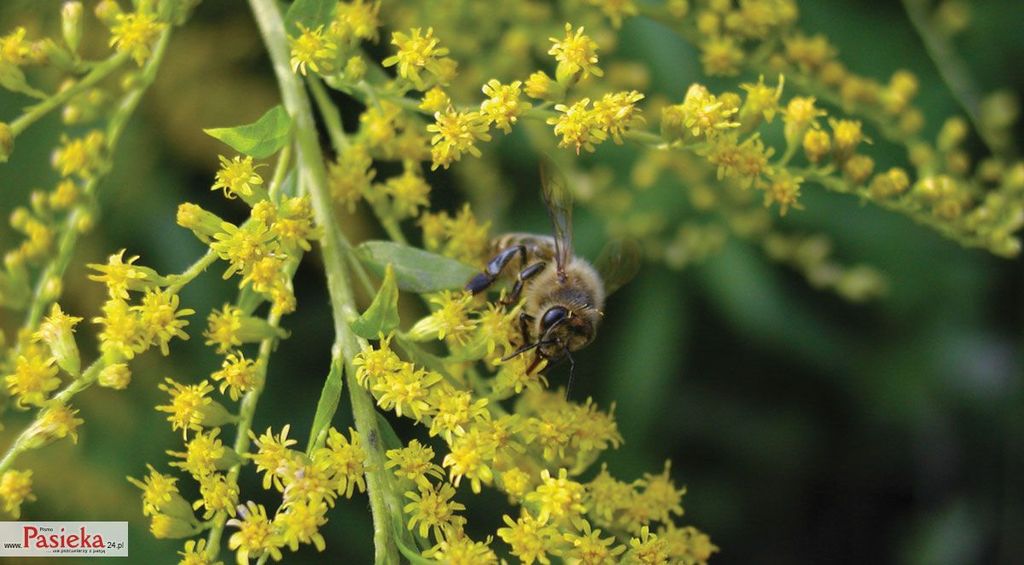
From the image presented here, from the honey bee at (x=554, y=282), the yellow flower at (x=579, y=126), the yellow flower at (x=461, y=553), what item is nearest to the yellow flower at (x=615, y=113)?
the yellow flower at (x=579, y=126)

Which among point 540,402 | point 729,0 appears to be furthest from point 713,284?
point 540,402

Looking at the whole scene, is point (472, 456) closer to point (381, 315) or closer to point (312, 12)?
point (381, 315)

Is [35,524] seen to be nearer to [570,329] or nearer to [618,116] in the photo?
[570,329]

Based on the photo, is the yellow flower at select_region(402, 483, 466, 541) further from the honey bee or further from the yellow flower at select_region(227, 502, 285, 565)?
the honey bee

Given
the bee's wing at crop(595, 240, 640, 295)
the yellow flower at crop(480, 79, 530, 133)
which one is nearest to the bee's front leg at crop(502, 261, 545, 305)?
the bee's wing at crop(595, 240, 640, 295)

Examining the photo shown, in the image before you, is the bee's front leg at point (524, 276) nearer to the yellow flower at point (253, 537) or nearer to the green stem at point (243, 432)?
the green stem at point (243, 432)
